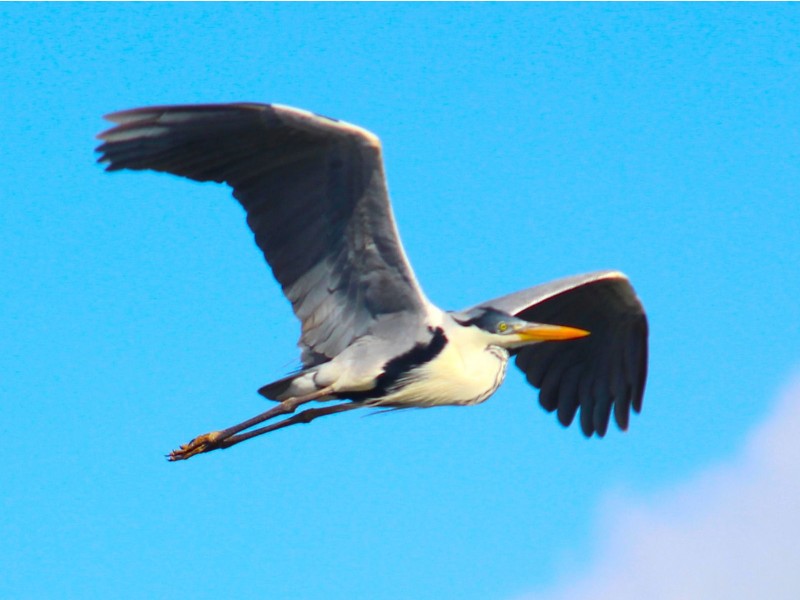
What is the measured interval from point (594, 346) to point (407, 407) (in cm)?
252

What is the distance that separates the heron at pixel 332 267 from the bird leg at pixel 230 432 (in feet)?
0.03

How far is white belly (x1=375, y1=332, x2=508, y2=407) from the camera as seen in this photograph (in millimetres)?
9531

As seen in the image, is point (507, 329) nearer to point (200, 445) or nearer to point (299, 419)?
point (299, 419)

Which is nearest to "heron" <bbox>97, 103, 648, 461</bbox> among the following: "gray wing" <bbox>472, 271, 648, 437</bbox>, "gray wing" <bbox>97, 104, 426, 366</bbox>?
"gray wing" <bbox>97, 104, 426, 366</bbox>

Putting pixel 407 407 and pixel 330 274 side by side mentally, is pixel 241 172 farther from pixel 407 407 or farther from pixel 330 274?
pixel 407 407

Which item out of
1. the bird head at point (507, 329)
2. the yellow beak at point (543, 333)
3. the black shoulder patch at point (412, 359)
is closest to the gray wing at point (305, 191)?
the black shoulder patch at point (412, 359)

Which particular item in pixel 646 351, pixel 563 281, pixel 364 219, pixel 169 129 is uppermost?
pixel 169 129

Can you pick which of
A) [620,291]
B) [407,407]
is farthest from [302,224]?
[620,291]

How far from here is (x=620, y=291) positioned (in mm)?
11234

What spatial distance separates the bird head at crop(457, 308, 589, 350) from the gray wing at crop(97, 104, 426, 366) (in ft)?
1.97

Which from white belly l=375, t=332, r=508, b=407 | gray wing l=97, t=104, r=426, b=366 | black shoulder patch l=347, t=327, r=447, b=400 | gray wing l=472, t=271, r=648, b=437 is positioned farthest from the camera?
gray wing l=472, t=271, r=648, b=437

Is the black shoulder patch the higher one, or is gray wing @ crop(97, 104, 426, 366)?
gray wing @ crop(97, 104, 426, 366)

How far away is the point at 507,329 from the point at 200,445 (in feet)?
7.82

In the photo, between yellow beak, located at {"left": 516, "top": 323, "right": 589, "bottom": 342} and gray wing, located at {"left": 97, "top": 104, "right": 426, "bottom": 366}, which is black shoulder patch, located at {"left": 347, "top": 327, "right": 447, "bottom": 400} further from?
yellow beak, located at {"left": 516, "top": 323, "right": 589, "bottom": 342}
